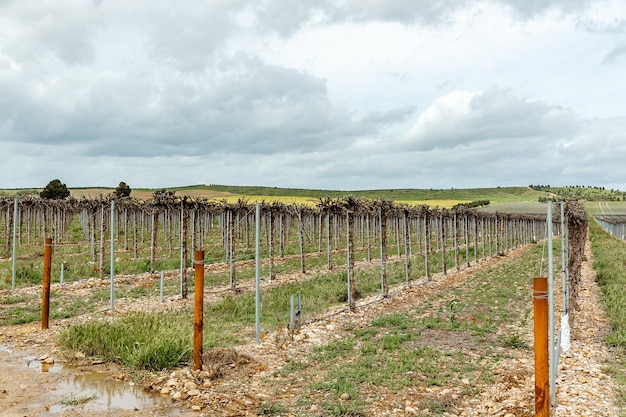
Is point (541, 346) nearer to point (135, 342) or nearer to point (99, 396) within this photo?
point (99, 396)

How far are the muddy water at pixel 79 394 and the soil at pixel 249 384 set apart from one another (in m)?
0.01

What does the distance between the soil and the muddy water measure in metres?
0.01

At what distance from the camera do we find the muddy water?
21.7 ft

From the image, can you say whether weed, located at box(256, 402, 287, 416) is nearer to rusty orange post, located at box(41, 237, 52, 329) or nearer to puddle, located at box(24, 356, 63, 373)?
puddle, located at box(24, 356, 63, 373)

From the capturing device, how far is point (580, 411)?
6.14 m

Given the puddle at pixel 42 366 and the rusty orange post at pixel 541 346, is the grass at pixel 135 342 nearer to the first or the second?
the puddle at pixel 42 366

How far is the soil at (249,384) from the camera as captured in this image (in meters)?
6.54

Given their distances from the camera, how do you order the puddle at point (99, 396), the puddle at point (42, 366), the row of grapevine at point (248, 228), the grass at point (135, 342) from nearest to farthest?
the puddle at point (99, 396), the grass at point (135, 342), the puddle at point (42, 366), the row of grapevine at point (248, 228)

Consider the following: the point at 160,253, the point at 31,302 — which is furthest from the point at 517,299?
the point at 160,253

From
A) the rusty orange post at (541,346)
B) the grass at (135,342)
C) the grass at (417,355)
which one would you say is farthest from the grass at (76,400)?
the rusty orange post at (541,346)

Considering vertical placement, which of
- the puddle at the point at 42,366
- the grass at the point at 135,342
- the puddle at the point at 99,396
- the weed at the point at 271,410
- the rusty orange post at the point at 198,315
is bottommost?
the puddle at the point at 42,366

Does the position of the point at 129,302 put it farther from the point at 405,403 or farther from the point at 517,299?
the point at 517,299

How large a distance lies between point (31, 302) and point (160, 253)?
14.4 m

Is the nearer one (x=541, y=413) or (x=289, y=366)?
(x=541, y=413)
